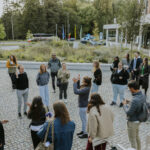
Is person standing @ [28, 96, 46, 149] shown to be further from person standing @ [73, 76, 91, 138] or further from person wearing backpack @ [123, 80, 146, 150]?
person wearing backpack @ [123, 80, 146, 150]

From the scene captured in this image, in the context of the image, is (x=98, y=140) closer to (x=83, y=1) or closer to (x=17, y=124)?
(x=17, y=124)

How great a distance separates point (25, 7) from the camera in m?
56.3

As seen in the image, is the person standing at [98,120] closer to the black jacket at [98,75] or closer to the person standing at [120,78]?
the black jacket at [98,75]

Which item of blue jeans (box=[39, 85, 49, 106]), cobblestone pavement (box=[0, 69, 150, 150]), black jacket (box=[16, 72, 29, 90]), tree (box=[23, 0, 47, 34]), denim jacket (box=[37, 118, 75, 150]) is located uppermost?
tree (box=[23, 0, 47, 34])

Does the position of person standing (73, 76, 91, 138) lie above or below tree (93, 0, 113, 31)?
below

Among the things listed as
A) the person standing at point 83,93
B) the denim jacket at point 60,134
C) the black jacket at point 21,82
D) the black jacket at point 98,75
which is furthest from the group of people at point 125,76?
the denim jacket at point 60,134

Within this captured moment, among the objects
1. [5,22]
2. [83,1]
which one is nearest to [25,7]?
[5,22]

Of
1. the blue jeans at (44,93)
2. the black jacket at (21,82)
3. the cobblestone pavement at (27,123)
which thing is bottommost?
the cobblestone pavement at (27,123)

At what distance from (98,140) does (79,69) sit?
32.8 ft

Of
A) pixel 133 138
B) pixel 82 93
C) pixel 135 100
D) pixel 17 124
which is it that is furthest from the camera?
pixel 17 124

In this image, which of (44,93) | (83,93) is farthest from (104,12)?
(83,93)

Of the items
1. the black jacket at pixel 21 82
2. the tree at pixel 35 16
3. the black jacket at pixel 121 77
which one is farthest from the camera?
the tree at pixel 35 16

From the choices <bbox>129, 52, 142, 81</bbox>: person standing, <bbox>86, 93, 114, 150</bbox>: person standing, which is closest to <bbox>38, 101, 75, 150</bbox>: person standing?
<bbox>86, 93, 114, 150</bbox>: person standing

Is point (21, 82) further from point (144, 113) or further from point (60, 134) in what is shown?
point (144, 113)
